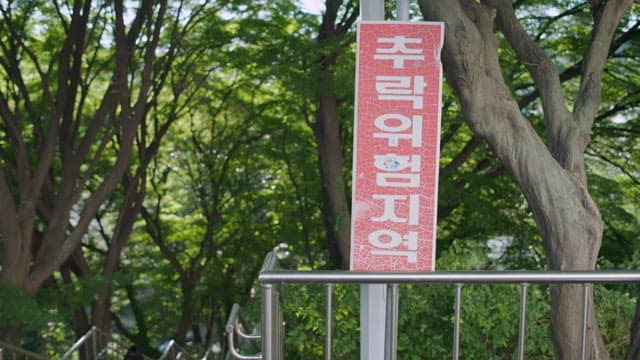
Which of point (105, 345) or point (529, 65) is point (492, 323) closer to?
point (529, 65)

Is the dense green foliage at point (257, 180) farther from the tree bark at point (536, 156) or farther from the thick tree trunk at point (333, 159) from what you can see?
the tree bark at point (536, 156)

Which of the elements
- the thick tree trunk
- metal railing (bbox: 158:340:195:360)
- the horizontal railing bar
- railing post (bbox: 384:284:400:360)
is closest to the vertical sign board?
railing post (bbox: 384:284:400:360)

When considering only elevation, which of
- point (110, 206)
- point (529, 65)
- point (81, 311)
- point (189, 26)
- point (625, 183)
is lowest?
point (81, 311)

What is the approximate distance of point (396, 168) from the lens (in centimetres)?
357

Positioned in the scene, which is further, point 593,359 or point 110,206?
point 110,206

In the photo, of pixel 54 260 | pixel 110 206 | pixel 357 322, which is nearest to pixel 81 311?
pixel 110 206

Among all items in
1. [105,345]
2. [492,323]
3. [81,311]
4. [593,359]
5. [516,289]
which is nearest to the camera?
[593,359]

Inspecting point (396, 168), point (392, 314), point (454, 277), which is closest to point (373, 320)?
point (392, 314)

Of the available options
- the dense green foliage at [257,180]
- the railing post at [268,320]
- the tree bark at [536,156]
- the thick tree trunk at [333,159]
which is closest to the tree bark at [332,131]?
the thick tree trunk at [333,159]

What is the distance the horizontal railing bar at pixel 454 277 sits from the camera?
117 inches

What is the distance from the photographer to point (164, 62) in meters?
10.6

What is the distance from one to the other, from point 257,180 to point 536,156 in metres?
10.0

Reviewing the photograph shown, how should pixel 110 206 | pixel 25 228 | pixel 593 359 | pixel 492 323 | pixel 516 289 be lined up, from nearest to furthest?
pixel 593 359, pixel 492 323, pixel 516 289, pixel 25 228, pixel 110 206

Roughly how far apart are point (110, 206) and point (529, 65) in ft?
34.0
